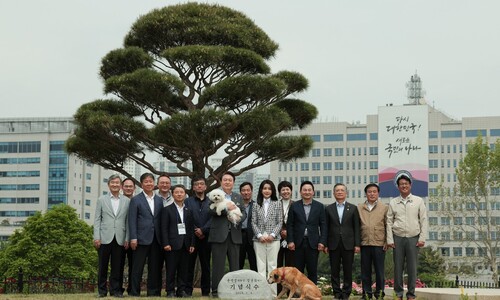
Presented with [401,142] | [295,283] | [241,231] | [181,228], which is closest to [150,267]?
[181,228]

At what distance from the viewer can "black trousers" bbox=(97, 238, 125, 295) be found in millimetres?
9781

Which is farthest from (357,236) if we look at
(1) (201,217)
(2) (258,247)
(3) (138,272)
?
(3) (138,272)

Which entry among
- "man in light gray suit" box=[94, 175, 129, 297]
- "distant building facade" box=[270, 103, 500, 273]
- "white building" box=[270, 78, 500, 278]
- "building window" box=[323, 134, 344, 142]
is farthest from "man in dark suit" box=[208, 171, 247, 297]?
"building window" box=[323, 134, 344, 142]

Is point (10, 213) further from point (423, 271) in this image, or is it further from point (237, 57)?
point (237, 57)

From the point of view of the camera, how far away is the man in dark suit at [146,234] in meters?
9.69

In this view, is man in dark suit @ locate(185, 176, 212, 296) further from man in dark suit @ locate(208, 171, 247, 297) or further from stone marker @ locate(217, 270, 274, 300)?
stone marker @ locate(217, 270, 274, 300)

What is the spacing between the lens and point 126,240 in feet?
32.2

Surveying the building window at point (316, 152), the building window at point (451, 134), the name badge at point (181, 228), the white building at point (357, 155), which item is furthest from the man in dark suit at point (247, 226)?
the building window at point (316, 152)

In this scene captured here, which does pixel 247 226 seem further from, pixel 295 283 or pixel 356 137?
pixel 356 137

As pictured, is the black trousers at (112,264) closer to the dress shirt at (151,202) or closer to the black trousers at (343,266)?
the dress shirt at (151,202)

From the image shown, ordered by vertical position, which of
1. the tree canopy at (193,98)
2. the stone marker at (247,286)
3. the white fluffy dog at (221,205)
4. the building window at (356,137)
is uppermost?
the building window at (356,137)

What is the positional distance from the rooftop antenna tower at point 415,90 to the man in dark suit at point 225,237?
7707 cm

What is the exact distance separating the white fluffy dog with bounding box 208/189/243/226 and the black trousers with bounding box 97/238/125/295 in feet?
4.49

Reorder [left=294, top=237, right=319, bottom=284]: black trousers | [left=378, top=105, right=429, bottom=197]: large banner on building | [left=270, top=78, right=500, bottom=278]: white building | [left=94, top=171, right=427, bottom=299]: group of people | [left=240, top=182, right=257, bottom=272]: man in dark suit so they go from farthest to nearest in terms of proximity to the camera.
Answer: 1. [left=270, top=78, right=500, bottom=278]: white building
2. [left=378, top=105, right=429, bottom=197]: large banner on building
3. [left=240, top=182, right=257, bottom=272]: man in dark suit
4. [left=294, top=237, right=319, bottom=284]: black trousers
5. [left=94, top=171, right=427, bottom=299]: group of people
